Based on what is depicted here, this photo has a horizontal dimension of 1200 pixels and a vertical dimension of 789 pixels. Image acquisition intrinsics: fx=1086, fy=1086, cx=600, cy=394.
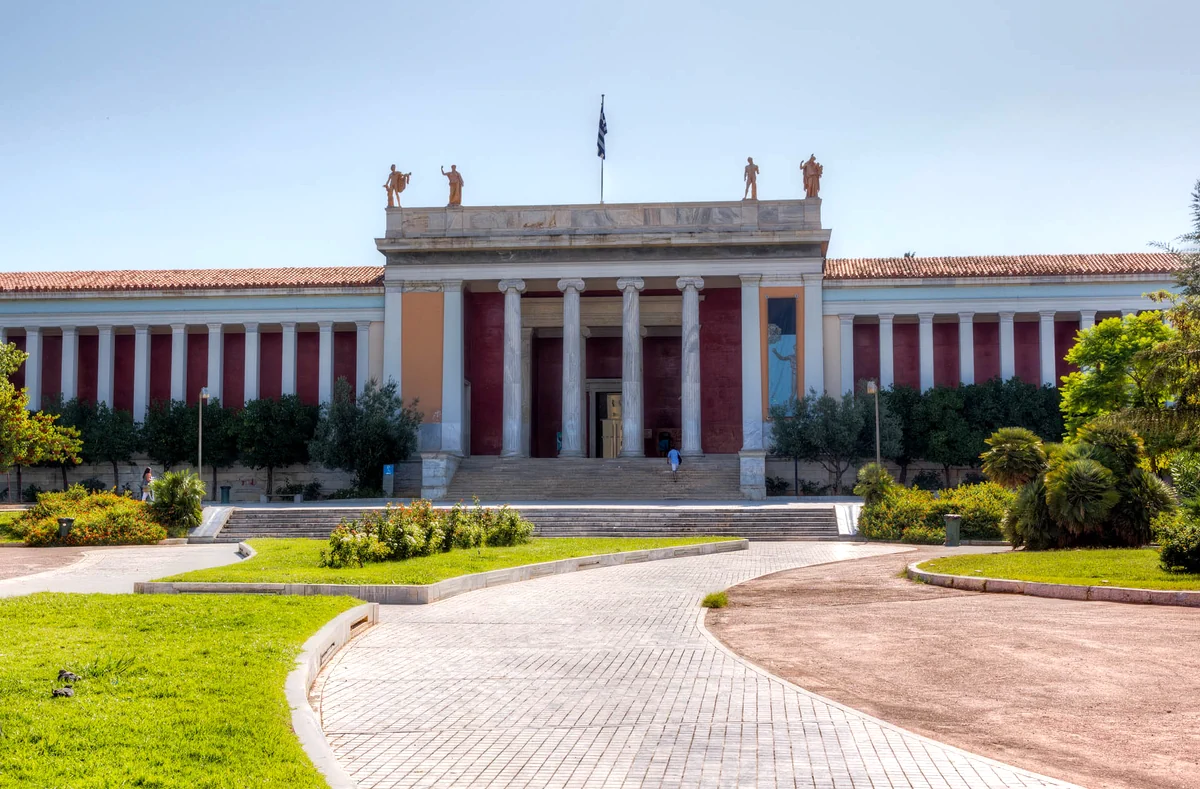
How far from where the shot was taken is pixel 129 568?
19.1m

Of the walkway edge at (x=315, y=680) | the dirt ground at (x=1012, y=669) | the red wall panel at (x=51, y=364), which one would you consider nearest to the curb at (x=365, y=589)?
the walkway edge at (x=315, y=680)

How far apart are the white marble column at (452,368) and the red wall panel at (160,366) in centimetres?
1235

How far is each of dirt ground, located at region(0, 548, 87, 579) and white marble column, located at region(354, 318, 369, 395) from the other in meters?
19.5

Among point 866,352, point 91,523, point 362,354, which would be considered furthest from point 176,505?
point 866,352

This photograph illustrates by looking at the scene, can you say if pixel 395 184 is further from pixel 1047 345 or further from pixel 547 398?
pixel 1047 345

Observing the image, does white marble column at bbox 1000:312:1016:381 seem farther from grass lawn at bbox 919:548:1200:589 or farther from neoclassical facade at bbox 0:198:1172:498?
grass lawn at bbox 919:548:1200:589

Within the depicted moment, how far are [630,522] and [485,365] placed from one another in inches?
691

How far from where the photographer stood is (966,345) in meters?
41.7

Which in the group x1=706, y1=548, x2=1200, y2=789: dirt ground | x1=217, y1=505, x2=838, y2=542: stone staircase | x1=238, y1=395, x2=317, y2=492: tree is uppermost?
x1=238, y1=395, x2=317, y2=492: tree

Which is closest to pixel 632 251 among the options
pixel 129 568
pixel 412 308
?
pixel 412 308

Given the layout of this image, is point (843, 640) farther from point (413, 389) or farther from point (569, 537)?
point (413, 389)

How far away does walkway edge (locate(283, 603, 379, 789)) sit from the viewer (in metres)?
5.33

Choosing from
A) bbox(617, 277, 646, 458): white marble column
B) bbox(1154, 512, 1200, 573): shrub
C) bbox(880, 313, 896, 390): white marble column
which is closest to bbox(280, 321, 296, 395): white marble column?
bbox(617, 277, 646, 458): white marble column

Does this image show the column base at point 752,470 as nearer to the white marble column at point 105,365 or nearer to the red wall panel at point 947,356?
the red wall panel at point 947,356
